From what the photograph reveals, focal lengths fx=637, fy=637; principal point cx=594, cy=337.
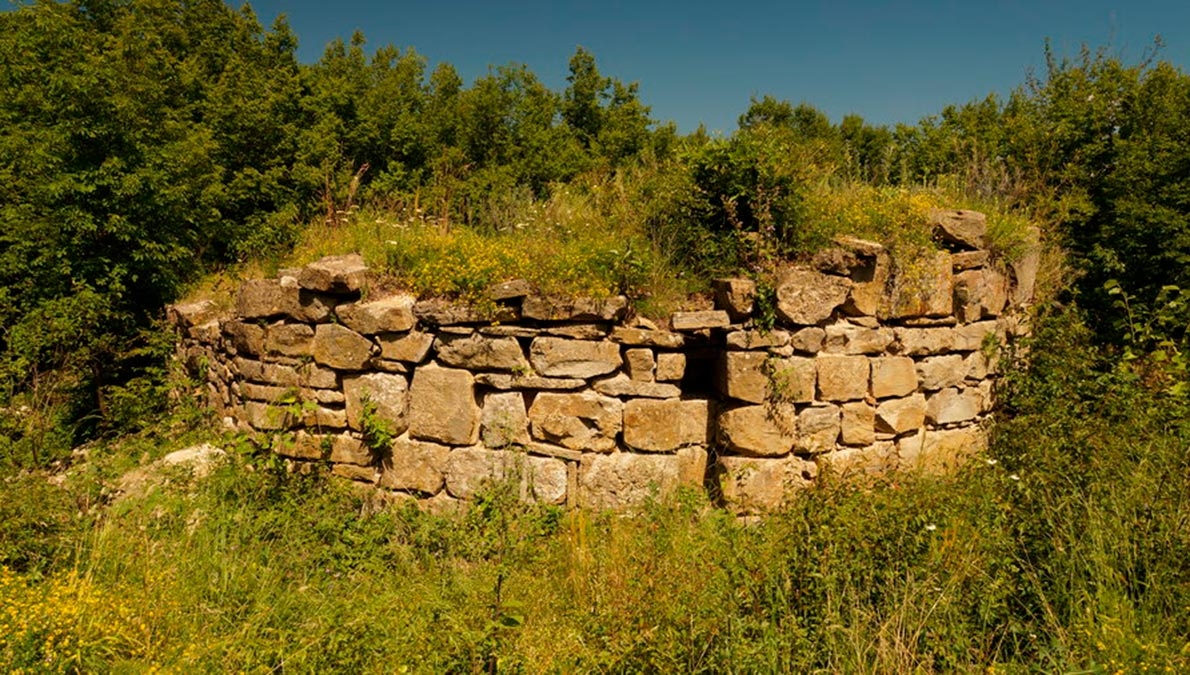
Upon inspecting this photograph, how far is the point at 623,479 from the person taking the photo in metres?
4.90

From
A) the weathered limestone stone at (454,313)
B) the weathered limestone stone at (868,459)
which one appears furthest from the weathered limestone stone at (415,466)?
the weathered limestone stone at (868,459)

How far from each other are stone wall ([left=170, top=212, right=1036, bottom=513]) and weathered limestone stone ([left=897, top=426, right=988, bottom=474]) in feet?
0.08

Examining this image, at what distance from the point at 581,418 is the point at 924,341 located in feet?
9.78

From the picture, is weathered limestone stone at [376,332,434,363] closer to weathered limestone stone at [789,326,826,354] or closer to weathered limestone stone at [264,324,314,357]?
weathered limestone stone at [264,324,314,357]

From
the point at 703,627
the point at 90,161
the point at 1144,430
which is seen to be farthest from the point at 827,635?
the point at 90,161

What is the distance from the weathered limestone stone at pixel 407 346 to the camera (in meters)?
5.01

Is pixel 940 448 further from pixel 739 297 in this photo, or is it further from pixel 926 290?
pixel 739 297

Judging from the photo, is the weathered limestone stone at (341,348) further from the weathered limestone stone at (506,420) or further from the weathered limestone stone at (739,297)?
the weathered limestone stone at (739,297)

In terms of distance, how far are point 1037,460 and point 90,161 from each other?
9.28m

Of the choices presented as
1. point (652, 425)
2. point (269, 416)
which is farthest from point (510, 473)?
point (269, 416)

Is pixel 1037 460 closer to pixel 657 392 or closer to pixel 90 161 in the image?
pixel 657 392

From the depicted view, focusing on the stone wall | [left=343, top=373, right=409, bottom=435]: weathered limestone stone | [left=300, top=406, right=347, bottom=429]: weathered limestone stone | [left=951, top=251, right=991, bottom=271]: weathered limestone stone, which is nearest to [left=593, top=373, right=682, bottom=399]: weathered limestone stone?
the stone wall

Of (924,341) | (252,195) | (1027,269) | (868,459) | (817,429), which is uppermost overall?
(252,195)

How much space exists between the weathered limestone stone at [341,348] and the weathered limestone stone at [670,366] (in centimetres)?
233
